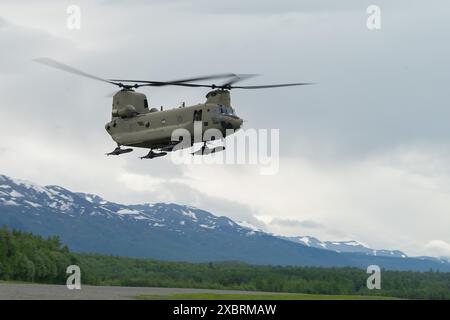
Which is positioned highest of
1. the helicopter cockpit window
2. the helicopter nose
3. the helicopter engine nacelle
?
the helicopter engine nacelle

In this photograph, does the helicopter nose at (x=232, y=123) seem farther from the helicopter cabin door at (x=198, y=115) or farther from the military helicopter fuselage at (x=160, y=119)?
the helicopter cabin door at (x=198, y=115)

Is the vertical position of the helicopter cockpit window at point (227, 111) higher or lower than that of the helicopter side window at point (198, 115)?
higher

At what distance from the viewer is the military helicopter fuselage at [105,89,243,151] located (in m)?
106

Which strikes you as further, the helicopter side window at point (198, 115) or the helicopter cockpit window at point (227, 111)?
the helicopter cockpit window at point (227, 111)

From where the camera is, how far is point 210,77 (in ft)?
323

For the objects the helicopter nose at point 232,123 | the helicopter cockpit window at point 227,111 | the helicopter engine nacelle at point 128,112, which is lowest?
the helicopter nose at point 232,123

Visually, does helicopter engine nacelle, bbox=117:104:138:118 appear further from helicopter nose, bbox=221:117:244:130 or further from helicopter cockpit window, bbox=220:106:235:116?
helicopter nose, bbox=221:117:244:130

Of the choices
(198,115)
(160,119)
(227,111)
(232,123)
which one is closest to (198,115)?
(198,115)

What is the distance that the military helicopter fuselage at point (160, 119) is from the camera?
106500 mm
